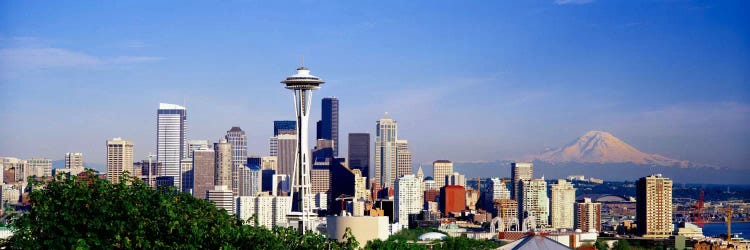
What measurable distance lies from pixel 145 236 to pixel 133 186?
9.13 feet

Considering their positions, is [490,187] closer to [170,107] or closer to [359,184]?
[359,184]

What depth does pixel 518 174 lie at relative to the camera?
143125 millimetres

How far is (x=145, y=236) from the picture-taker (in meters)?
20.7

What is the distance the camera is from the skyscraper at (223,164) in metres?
140

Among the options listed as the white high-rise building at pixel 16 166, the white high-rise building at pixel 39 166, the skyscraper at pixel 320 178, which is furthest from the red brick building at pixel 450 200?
the white high-rise building at pixel 16 166

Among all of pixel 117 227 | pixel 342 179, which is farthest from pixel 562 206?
pixel 117 227

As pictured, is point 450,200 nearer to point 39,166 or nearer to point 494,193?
point 494,193

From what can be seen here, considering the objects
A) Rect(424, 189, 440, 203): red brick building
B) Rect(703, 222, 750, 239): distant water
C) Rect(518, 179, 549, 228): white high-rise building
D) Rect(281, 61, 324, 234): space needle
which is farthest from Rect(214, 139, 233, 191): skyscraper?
Rect(281, 61, 324, 234): space needle

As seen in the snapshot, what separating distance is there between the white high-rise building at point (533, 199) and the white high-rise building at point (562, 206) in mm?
940

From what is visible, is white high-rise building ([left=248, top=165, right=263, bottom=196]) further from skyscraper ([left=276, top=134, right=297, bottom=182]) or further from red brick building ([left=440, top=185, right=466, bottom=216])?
red brick building ([left=440, top=185, right=466, bottom=216])

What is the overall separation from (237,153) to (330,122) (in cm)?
1944

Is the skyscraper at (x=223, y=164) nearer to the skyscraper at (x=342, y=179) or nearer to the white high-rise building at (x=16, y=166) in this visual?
the skyscraper at (x=342, y=179)

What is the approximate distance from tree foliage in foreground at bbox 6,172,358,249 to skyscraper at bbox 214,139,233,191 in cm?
11797

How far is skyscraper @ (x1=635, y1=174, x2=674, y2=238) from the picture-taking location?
92.1 meters
